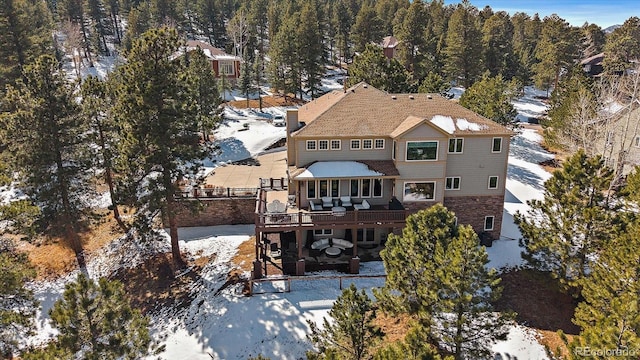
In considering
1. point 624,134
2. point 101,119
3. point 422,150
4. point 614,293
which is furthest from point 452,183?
point 101,119

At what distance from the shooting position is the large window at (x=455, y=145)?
24688mm

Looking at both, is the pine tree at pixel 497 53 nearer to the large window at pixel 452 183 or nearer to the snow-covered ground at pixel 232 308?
the snow-covered ground at pixel 232 308

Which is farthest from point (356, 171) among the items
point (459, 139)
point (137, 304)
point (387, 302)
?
point (137, 304)

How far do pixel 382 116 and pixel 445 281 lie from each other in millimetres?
14119

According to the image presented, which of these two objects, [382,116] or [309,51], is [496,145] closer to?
[382,116]

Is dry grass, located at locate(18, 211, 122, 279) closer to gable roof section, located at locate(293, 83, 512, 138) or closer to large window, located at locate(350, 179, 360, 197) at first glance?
gable roof section, located at locate(293, 83, 512, 138)

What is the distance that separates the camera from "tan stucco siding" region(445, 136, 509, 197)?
24797 mm

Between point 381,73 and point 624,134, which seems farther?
point 381,73

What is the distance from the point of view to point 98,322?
12.5 metres

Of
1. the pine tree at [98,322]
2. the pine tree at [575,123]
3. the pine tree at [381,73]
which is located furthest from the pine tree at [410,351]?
the pine tree at [381,73]

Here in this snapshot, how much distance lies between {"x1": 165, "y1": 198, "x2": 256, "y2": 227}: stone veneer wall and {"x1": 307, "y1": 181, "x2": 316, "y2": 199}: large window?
5.87 meters

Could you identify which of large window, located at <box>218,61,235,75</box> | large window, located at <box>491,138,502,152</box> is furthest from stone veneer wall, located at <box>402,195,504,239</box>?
large window, located at <box>218,61,235,75</box>

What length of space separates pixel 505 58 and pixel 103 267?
68481 millimetres

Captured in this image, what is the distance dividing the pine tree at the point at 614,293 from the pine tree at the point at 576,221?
49.1 inches
